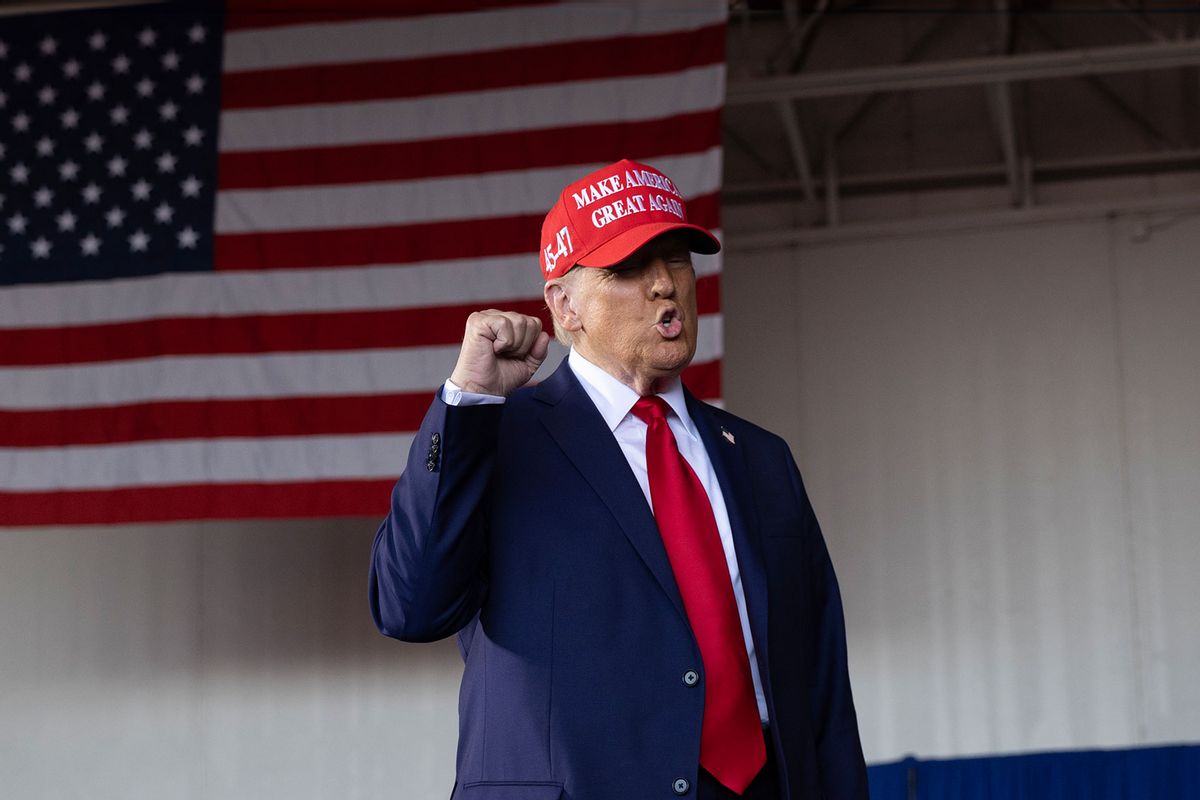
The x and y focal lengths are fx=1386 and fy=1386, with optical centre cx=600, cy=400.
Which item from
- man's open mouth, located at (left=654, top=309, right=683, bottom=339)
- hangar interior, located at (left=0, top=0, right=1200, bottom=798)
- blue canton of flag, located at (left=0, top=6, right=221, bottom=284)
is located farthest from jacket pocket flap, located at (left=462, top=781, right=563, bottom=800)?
hangar interior, located at (left=0, top=0, right=1200, bottom=798)

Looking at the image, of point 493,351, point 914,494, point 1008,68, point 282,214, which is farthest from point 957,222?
point 493,351

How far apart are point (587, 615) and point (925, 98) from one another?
634 cm

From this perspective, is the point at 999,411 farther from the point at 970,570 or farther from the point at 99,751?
the point at 99,751

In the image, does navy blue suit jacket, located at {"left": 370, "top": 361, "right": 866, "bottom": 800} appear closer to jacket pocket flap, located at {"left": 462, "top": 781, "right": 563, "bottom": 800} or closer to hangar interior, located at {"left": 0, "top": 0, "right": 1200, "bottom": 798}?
jacket pocket flap, located at {"left": 462, "top": 781, "right": 563, "bottom": 800}

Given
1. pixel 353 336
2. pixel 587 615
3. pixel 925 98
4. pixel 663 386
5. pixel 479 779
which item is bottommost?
pixel 479 779

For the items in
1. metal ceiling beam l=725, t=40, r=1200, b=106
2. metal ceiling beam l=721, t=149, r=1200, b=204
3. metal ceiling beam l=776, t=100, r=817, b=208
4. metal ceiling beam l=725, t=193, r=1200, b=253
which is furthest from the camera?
metal ceiling beam l=721, t=149, r=1200, b=204

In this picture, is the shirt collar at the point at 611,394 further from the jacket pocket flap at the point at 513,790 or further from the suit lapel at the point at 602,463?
the jacket pocket flap at the point at 513,790

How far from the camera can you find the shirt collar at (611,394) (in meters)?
1.50

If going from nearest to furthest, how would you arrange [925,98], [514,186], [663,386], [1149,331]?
[663,386] → [514,186] → [1149,331] → [925,98]

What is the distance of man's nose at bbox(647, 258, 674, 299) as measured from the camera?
1.48m

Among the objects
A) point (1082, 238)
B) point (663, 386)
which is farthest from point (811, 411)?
point (663, 386)

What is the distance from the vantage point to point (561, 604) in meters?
1.37

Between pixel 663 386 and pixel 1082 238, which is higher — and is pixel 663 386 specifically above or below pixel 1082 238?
below

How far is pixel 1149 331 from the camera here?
669 centimetres
